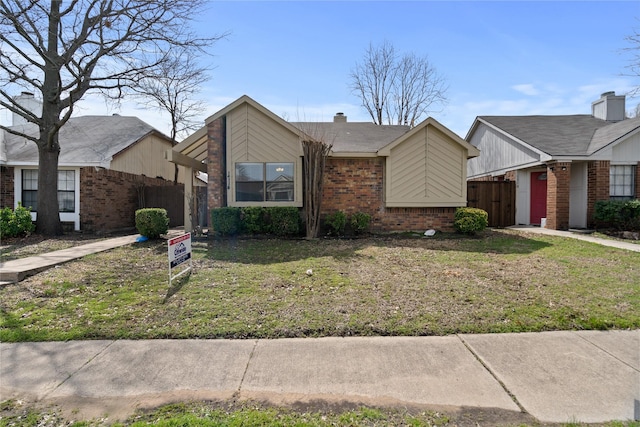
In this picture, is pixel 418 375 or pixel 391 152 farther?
pixel 391 152

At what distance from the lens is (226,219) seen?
398 inches

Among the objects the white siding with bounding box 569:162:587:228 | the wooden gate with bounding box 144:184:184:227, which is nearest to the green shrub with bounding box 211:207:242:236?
the wooden gate with bounding box 144:184:184:227

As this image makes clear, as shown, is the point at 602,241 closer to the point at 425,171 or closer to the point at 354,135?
the point at 425,171

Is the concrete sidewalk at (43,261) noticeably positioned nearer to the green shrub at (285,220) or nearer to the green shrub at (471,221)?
the green shrub at (285,220)

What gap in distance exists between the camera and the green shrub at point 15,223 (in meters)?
10.1

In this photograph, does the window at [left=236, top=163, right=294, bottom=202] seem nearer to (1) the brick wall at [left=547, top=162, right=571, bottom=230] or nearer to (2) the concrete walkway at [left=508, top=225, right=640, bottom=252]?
(2) the concrete walkway at [left=508, top=225, right=640, bottom=252]

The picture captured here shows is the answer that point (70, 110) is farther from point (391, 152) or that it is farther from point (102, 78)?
point (391, 152)

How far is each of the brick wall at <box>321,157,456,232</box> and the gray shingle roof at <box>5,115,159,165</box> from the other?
9207 mm

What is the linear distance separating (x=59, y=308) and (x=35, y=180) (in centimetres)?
1174

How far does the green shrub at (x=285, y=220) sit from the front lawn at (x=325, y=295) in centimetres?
217

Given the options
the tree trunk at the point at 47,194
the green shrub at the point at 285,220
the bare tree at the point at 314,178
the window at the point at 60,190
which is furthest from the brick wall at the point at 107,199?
the bare tree at the point at 314,178

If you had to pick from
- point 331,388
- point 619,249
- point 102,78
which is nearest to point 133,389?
point 331,388

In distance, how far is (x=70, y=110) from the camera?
10.7 metres

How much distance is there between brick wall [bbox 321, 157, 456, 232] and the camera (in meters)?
11.1
